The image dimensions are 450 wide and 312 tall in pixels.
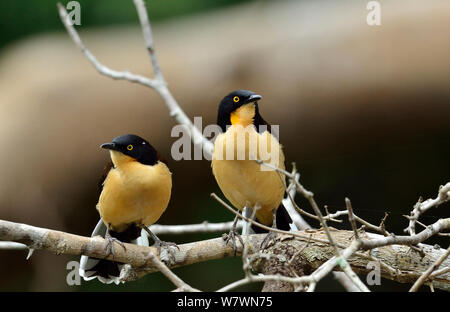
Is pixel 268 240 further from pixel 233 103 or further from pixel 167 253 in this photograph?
pixel 233 103

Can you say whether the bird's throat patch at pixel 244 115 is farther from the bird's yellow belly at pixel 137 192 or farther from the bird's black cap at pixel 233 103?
the bird's yellow belly at pixel 137 192

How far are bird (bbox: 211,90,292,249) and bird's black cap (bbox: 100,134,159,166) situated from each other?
0.93ft

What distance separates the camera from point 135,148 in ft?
9.66

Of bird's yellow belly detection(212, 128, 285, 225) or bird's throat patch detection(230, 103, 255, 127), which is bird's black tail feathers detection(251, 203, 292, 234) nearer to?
bird's yellow belly detection(212, 128, 285, 225)

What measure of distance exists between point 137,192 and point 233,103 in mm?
582

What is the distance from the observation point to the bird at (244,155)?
294 centimetres

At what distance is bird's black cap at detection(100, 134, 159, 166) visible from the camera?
2895 millimetres

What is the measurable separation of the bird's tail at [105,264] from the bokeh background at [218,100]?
71.4 inches

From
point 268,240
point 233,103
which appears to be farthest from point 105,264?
point 233,103

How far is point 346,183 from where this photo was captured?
5.26 meters

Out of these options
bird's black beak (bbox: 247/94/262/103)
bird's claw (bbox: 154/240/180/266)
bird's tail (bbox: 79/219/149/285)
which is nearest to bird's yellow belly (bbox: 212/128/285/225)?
bird's black beak (bbox: 247/94/262/103)

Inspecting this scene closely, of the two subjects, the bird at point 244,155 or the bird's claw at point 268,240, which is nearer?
the bird at point 244,155

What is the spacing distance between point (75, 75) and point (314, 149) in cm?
222

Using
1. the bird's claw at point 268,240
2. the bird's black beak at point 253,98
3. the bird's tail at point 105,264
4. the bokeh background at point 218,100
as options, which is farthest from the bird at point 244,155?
the bokeh background at point 218,100
